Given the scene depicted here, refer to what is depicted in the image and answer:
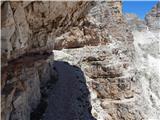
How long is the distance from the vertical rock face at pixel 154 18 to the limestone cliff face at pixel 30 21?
83.6m

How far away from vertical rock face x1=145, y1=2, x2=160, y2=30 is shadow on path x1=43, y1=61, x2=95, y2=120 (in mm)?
65784

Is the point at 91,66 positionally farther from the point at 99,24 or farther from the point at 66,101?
the point at 66,101

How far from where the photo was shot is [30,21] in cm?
1550

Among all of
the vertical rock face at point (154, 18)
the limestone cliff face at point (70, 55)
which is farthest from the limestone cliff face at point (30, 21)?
the vertical rock face at point (154, 18)

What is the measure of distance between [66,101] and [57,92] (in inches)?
46.9

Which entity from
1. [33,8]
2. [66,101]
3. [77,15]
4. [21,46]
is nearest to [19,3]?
[33,8]

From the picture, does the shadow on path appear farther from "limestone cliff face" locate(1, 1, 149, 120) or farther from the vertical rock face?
the vertical rock face

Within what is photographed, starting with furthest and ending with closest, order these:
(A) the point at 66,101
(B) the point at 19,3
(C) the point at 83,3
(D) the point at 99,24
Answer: (D) the point at 99,24 → (A) the point at 66,101 → (C) the point at 83,3 → (B) the point at 19,3

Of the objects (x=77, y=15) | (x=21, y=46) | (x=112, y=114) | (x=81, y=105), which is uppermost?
(x=77, y=15)

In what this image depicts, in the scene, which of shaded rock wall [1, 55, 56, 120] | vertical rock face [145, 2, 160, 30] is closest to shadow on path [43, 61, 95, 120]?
shaded rock wall [1, 55, 56, 120]

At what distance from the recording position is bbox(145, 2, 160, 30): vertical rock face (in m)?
102

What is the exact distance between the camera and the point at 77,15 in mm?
19406

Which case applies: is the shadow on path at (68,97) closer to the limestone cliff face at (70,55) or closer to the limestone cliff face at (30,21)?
the limestone cliff face at (70,55)

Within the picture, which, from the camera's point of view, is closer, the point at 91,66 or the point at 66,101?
the point at 66,101
